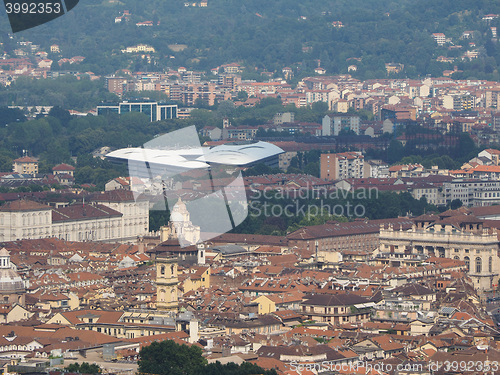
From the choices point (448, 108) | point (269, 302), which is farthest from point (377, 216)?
point (448, 108)

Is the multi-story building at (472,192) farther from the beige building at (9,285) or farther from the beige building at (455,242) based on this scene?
the beige building at (9,285)

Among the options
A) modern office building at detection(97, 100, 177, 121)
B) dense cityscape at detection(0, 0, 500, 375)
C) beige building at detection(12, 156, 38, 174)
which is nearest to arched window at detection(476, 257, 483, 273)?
dense cityscape at detection(0, 0, 500, 375)

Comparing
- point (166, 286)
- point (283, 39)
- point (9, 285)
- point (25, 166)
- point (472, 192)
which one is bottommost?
point (472, 192)

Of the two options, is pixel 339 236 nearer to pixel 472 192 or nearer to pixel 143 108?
pixel 472 192

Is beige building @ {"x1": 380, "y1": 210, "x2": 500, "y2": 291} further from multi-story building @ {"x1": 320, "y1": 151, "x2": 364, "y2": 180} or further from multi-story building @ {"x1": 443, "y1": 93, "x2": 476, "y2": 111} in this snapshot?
multi-story building @ {"x1": 443, "y1": 93, "x2": 476, "y2": 111}

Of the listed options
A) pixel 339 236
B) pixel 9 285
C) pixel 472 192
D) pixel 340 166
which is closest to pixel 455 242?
pixel 339 236

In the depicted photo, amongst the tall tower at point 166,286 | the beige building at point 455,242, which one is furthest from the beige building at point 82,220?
the tall tower at point 166,286
